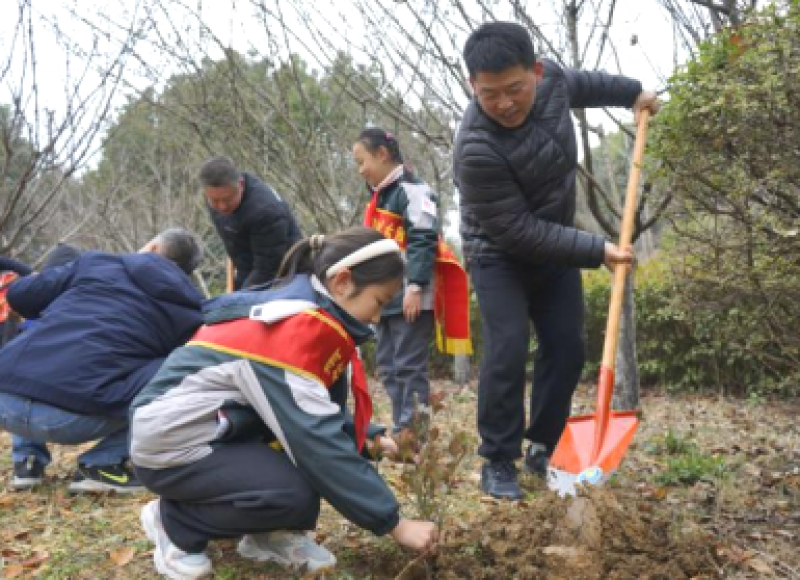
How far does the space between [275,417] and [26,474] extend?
2.04 m

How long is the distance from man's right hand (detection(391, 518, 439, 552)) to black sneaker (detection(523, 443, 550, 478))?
1.31 metres

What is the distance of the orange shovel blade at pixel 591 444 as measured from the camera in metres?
2.75

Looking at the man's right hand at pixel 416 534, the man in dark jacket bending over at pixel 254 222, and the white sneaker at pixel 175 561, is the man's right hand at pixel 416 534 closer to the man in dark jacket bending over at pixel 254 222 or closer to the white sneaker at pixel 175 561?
the white sneaker at pixel 175 561

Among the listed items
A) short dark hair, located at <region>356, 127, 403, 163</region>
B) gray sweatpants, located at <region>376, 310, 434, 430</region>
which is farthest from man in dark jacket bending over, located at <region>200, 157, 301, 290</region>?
gray sweatpants, located at <region>376, 310, 434, 430</region>

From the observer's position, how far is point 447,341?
399 centimetres

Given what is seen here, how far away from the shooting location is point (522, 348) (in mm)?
3076

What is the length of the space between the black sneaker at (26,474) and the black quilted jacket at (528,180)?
223 cm

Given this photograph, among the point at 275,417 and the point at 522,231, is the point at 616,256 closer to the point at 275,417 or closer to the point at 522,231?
the point at 522,231

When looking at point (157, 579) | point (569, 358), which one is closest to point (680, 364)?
point (569, 358)

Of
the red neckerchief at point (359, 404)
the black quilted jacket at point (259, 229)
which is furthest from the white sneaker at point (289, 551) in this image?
the black quilted jacket at point (259, 229)

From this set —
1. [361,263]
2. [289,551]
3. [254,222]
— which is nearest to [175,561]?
[289,551]

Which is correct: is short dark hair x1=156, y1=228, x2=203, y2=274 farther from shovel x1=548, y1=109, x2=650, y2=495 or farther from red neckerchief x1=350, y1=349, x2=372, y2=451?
shovel x1=548, y1=109, x2=650, y2=495

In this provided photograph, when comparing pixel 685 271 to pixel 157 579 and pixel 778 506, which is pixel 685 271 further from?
pixel 157 579

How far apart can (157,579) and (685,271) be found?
77.7 inches
